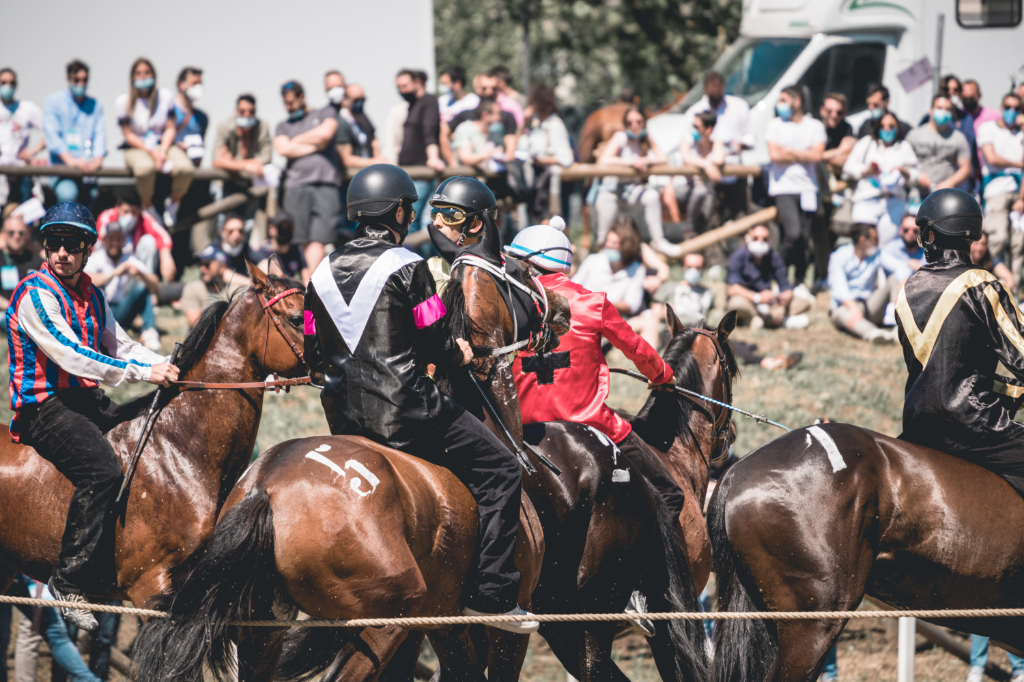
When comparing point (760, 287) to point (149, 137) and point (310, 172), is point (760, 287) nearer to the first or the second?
point (310, 172)

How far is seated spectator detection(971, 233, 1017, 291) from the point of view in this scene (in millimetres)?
11914

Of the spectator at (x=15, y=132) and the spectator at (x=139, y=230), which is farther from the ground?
the spectator at (x=15, y=132)

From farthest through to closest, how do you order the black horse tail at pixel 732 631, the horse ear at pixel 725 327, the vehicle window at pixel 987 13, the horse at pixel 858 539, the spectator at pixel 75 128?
the vehicle window at pixel 987 13, the spectator at pixel 75 128, the horse ear at pixel 725 327, the black horse tail at pixel 732 631, the horse at pixel 858 539

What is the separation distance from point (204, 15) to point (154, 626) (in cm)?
1118

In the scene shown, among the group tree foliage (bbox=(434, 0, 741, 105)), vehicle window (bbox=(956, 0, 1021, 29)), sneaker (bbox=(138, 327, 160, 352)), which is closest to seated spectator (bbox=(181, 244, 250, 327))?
sneaker (bbox=(138, 327, 160, 352))

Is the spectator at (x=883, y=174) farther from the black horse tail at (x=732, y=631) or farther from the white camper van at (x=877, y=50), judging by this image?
the black horse tail at (x=732, y=631)

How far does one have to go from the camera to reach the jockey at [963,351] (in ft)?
18.8

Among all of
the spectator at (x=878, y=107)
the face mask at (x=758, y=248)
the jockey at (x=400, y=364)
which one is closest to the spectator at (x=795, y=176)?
the spectator at (x=878, y=107)

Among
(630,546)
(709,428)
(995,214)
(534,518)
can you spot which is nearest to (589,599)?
(630,546)

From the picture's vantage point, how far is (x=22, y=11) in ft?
44.1

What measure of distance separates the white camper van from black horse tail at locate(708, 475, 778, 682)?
34.1ft

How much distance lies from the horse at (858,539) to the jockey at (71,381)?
3.22 meters

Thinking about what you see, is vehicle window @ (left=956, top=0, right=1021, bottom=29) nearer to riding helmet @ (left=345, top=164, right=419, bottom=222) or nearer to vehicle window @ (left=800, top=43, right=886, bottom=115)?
vehicle window @ (left=800, top=43, right=886, bottom=115)

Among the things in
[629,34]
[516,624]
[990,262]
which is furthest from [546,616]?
[629,34]
